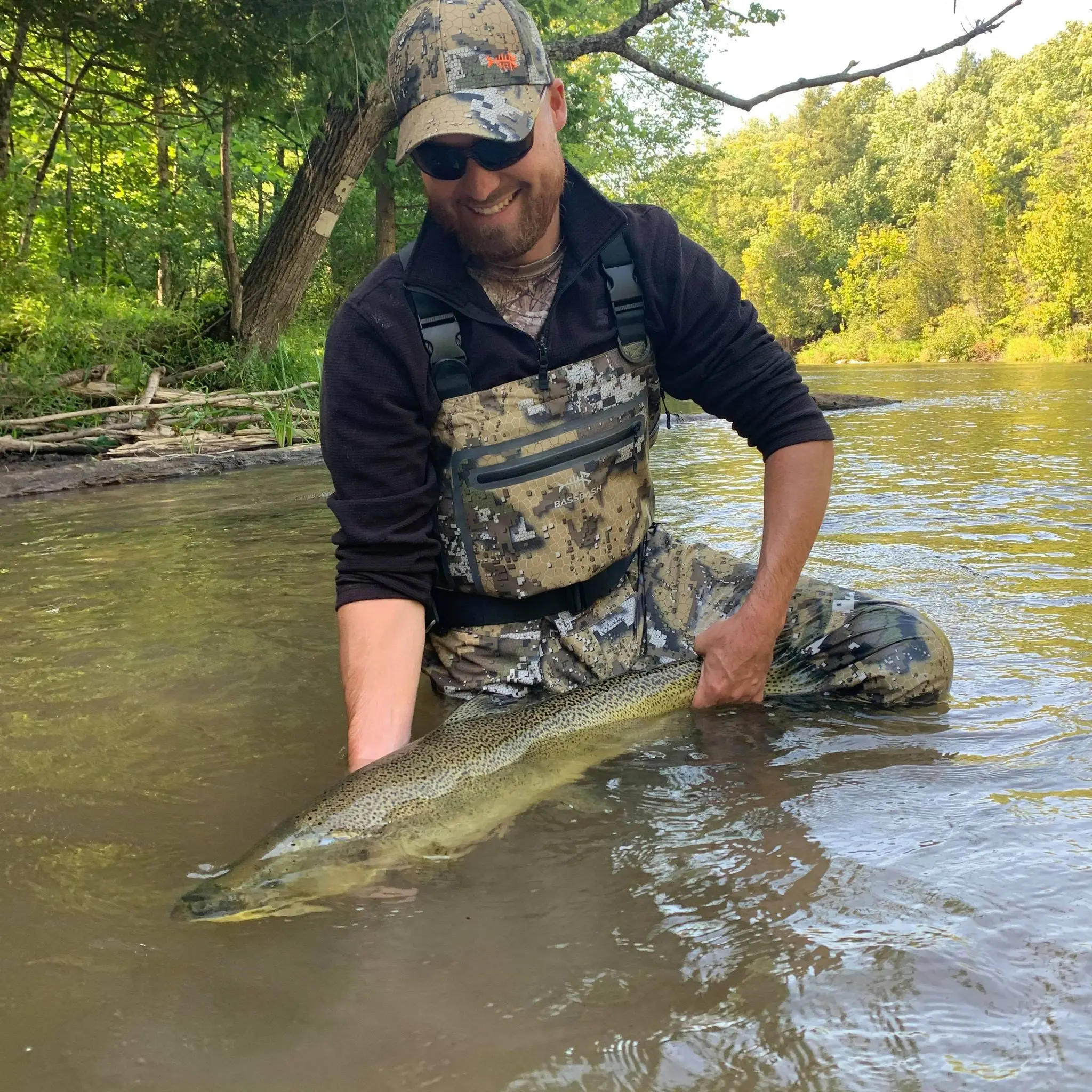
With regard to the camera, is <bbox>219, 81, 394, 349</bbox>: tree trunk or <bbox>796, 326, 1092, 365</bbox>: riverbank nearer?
<bbox>219, 81, 394, 349</bbox>: tree trunk

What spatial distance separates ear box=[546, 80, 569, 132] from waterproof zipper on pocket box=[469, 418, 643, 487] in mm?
951

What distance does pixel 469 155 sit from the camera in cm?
287

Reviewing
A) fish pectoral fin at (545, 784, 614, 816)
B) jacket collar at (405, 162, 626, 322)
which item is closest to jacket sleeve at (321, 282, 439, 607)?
jacket collar at (405, 162, 626, 322)

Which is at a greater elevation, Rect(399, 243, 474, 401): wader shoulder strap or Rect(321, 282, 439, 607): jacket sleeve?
Rect(399, 243, 474, 401): wader shoulder strap

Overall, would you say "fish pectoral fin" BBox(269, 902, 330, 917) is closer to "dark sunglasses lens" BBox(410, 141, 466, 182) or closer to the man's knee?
the man's knee

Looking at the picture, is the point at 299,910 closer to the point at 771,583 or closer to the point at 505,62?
the point at 771,583

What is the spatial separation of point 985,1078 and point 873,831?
87 centimetres

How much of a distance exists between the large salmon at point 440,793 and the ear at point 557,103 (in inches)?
67.5

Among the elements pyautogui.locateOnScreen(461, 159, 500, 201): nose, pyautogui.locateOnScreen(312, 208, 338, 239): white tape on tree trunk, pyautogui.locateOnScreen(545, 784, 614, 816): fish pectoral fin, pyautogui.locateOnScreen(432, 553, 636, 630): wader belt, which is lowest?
pyautogui.locateOnScreen(545, 784, 614, 816): fish pectoral fin

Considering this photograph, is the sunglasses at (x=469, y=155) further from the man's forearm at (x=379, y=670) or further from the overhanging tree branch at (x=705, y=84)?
the overhanging tree branch at (x=705, y=84)

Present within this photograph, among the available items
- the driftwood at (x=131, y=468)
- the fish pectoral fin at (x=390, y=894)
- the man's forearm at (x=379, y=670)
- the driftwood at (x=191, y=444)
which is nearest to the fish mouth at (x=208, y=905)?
the fish pectoral fin at (x=390, y=894)

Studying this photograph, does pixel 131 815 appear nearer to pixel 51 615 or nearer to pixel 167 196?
pixel 51 615

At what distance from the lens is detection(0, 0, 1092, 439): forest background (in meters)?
9.58

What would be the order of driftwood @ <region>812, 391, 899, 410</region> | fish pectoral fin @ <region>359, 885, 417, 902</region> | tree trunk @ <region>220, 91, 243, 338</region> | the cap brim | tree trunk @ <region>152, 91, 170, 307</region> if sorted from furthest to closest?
1. driftwood @ <region>812, 391, 899, 410</region>
2. tree trunk @ <region>152, 91, 170, 307</region>
3. tree trunk @ <region>220, 91, 243, 338</region>
4. the cap brim
5. fish pectoral fin @ <region>359, 885, 417, 902</region>
